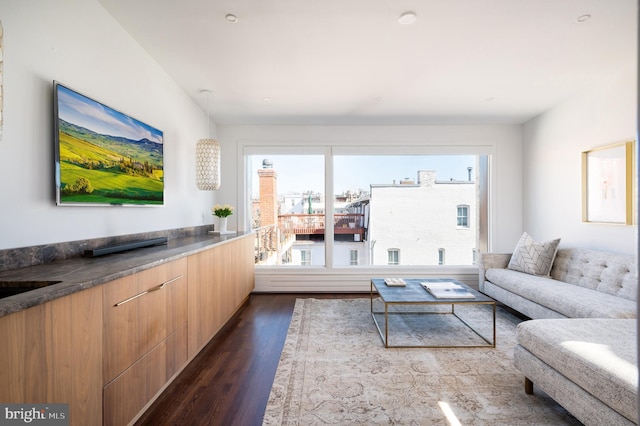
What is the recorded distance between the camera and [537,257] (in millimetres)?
3311

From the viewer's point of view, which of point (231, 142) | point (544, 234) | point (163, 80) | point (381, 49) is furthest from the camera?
point (231, 142)

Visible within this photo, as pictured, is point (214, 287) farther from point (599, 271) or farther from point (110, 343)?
point (599, 271)

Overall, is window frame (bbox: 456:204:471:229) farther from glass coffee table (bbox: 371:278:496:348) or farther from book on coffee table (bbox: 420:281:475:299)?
book on coffee table (bbox: 420:281:475:299)

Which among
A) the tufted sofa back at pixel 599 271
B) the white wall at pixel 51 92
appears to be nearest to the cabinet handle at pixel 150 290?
the white wall at pixel 51 92

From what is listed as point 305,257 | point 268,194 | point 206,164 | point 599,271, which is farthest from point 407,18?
point 305,257

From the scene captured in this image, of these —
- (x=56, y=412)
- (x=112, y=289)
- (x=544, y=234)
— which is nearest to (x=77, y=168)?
(x=112, y=289)

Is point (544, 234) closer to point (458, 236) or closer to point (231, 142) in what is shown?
point (458, 236)

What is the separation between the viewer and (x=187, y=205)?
3.29m

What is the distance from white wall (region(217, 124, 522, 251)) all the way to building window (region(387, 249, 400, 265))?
4.70 ft

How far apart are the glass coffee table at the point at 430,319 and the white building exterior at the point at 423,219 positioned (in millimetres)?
1147

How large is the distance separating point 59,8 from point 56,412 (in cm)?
203

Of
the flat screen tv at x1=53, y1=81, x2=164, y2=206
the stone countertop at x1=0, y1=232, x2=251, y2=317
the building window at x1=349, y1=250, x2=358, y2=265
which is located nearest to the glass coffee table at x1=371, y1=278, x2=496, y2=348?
the building window at x1=349, y1=250, x2=358, y2=265

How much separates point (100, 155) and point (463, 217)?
15.0 ft

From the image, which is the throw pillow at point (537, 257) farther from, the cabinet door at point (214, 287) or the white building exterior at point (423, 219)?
the cabinet door at point (214, 287)
